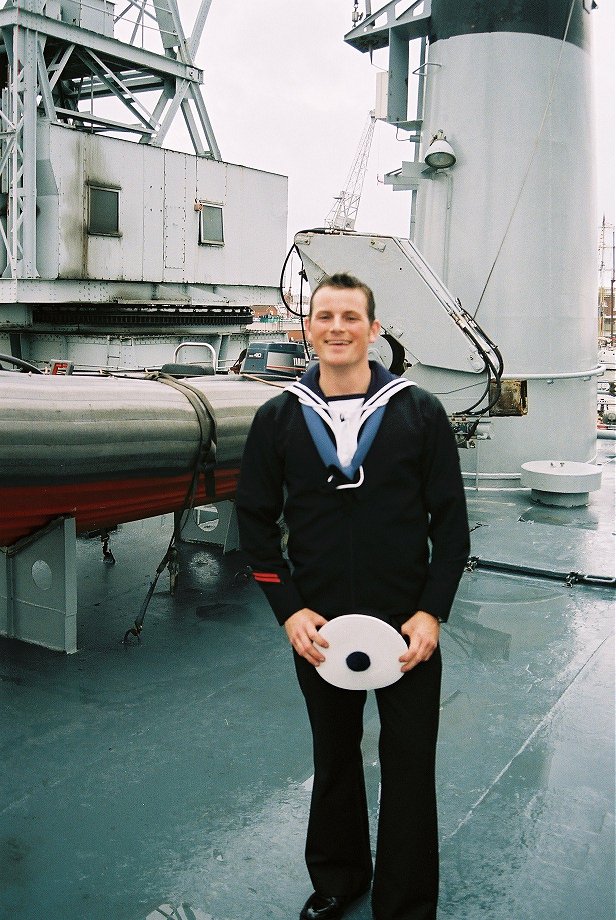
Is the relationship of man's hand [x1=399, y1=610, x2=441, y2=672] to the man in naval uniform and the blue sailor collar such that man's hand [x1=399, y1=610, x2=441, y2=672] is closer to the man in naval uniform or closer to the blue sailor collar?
the man in naval uniform

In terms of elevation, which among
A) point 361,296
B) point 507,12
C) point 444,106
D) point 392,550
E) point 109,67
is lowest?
point 392,550

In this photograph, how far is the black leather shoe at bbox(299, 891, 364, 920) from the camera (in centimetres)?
196

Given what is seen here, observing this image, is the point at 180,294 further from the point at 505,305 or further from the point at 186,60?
the point at 505,305

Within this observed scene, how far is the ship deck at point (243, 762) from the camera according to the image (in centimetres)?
210

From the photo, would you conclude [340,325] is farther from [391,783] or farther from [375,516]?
[391,783]

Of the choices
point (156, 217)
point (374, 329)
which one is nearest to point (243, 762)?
point (374, 329)

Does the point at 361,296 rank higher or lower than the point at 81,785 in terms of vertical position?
higher

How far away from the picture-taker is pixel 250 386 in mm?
4648

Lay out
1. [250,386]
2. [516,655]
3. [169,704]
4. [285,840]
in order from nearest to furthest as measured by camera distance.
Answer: [285,840], [169,704], [516,655], [250,386]

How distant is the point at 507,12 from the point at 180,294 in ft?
45.8

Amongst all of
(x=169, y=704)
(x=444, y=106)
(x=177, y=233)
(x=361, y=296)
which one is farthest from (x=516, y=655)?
(x=177, y=233)

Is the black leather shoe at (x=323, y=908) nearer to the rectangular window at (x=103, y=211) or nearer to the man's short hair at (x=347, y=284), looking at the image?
the man's short hair at (x=347, y=284)

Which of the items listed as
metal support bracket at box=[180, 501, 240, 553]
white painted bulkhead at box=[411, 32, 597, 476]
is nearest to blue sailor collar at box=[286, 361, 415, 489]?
metal support bracket at box=[180, 501, 240, 553]

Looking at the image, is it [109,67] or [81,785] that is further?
[109,67]
